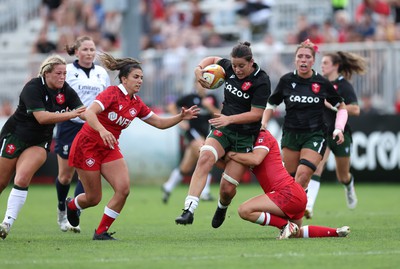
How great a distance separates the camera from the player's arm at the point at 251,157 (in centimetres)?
1065

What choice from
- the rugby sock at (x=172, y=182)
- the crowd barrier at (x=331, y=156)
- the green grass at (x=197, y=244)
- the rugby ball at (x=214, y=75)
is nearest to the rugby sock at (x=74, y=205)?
the green grass at (x=197, y=244)

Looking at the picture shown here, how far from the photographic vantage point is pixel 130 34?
22.8 metres

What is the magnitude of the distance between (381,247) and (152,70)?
554 inches

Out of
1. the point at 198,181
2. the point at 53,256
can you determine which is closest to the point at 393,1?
the point at 198,181

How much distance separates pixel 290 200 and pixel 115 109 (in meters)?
2.28

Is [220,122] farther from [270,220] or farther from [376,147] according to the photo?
[376,147]

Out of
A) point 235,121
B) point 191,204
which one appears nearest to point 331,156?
point 235,121

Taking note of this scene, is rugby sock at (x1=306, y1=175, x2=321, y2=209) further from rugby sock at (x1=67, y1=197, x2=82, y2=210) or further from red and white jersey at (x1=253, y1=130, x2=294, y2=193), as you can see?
rugby sock at (x1=67, y1=197, x2=82, y2=210)

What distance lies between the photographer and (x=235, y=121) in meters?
10.6

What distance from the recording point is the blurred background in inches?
833

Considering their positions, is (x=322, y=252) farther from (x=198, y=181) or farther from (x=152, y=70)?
(x=152, y=70)

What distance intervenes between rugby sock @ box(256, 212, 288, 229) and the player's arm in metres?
0.66

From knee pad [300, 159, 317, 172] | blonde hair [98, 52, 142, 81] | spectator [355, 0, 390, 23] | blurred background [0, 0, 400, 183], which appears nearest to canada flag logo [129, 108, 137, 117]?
blonde hair [98, 52, 142, 81]

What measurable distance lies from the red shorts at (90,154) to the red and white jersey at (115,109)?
0.10 meters
